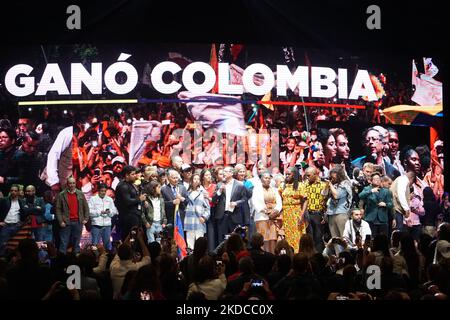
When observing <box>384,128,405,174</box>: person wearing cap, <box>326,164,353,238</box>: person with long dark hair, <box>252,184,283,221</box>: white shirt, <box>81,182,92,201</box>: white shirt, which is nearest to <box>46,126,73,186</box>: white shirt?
<box>81,182,92,201</box>: white shirt

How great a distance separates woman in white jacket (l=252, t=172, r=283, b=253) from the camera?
50.9ft

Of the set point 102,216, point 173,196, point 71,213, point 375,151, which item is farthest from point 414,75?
point 71,213

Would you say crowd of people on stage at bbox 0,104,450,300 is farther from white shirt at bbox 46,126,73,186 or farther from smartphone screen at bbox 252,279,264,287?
smartphone screen at bbox 252,279,264,287

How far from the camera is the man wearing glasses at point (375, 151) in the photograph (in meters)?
17.6

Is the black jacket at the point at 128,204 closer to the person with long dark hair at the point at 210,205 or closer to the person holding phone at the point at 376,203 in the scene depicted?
the person with long dark hair at the point at 210,205

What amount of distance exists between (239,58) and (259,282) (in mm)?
→ 9497

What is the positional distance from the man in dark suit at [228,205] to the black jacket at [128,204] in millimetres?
1270

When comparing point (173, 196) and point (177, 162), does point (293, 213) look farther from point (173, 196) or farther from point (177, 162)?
point (177, 162)

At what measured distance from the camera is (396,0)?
621 inches

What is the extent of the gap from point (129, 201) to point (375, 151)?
5.05m
